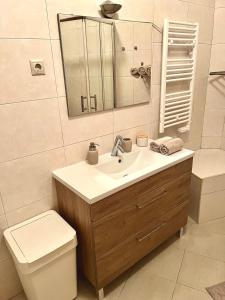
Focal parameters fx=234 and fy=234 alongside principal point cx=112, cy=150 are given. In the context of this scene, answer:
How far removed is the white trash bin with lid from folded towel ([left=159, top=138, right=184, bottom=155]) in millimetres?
810

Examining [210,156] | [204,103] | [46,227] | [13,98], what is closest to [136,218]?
[46,227]

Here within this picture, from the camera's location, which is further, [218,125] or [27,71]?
[218,125]

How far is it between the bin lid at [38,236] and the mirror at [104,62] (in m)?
0.67

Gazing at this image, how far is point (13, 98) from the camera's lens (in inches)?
48.6

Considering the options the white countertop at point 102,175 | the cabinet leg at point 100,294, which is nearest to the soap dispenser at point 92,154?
the white countertop at point 102,175

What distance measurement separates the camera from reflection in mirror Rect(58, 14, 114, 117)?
4.43 ft

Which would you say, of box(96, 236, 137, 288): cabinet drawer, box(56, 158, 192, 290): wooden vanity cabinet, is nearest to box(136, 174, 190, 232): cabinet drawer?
box(56, 158, 192, 290): wooden vanity cabinet

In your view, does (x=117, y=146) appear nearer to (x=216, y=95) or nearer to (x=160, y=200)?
(x=160, y=200)

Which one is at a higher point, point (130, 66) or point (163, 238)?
point (130, 66)

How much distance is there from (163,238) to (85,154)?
87 cm

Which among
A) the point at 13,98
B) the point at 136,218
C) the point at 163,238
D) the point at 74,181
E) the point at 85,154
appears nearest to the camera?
the point at 13,98

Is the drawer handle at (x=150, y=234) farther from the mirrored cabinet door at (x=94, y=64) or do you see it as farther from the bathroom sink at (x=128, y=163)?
the mirrored cabinet door at (x=94, y=64)

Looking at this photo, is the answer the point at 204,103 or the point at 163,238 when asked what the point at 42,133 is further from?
the point at 204,103

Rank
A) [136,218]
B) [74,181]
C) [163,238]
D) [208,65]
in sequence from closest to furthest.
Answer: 1. [74,181]
2. [136,218]
3. [163,238]
4. [208,65]
